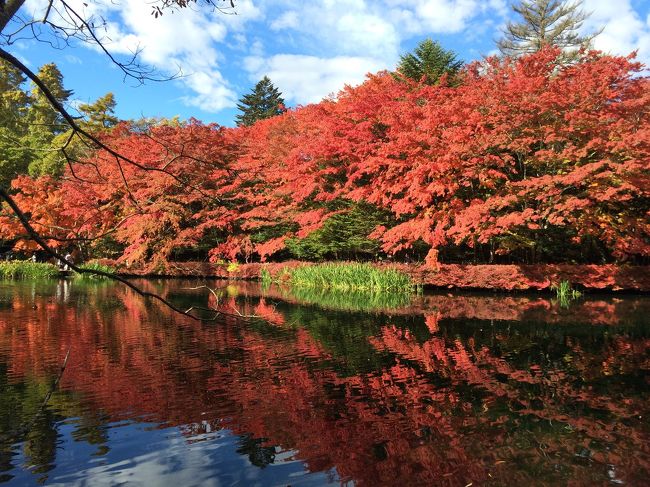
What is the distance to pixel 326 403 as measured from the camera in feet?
17.0

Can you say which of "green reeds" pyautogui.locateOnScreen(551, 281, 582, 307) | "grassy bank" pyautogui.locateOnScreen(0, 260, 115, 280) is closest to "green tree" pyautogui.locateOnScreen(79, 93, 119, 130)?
"grassy bank" pyautogui.locateOnScreen(0, 260, 115, 280)

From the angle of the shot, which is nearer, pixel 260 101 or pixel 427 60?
pixel 427 60

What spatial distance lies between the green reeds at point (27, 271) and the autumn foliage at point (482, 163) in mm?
5248

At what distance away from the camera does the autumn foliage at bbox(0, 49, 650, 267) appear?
44.3ft

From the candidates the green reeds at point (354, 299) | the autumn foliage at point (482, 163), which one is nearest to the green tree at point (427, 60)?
the autumn foliage at point (482, 163)

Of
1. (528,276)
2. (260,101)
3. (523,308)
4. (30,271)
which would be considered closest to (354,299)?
(523,308)

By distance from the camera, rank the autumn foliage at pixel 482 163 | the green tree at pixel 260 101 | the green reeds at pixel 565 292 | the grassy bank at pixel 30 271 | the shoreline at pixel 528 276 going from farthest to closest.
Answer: the green tree at pixel 260 101
the grassy bank at pixel 30 271
the shoreline at pixel 528 276
the green reeds at pixel 565 292
the autumn foliage at pixel 482 163

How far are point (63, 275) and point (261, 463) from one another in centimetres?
2299

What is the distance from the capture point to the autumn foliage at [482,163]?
44.3 feet

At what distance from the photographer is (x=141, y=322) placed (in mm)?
10445

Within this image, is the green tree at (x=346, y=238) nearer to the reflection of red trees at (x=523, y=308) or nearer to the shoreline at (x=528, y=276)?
the shoreline at (x=528, y=276)

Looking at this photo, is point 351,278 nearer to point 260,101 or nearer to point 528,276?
point 528,276

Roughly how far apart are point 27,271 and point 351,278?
15.8 meters

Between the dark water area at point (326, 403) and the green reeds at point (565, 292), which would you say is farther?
the green reeds at point (565, 292)
